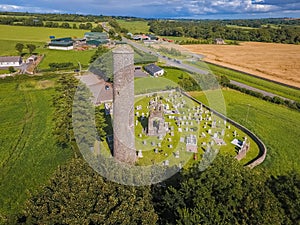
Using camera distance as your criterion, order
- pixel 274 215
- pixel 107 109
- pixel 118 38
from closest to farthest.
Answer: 1. pixel 274 215
2. pixel 107 109
3. pixel 118 38

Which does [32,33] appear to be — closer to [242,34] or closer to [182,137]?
[242,34]

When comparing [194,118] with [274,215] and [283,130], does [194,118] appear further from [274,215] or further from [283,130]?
[274,215]

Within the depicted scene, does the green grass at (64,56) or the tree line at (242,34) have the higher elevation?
the tree line at (242,34)

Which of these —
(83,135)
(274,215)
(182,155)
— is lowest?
(182,155)

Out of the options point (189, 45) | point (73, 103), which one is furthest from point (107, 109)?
point (189, 45)

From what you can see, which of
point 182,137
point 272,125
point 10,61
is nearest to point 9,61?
point 10,61

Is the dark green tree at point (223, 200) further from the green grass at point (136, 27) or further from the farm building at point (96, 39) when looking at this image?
the green grass at point (136, 27)

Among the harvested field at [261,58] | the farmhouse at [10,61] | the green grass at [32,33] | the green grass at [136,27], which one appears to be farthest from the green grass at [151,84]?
the green grass at [136,27]
